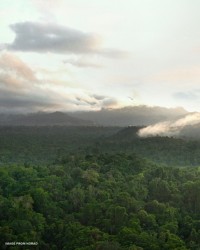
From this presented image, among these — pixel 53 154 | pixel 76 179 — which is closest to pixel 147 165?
pixel 76 179

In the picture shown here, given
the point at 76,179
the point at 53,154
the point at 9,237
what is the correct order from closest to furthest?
the point at 9,237 → the point at 76,179 → the point at 53,154

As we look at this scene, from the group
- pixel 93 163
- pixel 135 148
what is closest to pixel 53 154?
pixel 135 148

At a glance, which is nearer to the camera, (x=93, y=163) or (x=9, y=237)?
(x=9, y=237)

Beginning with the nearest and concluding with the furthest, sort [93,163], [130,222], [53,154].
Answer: [130,222], [93,163], [53,154]

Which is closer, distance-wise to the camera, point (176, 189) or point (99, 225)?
point (99, 225)

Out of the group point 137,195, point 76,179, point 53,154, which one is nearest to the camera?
point 137,195

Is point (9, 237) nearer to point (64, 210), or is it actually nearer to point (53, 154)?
point (64, 210)

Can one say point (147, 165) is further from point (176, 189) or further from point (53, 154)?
point (53, 154)

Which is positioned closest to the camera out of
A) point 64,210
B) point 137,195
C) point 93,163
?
point 64,210
